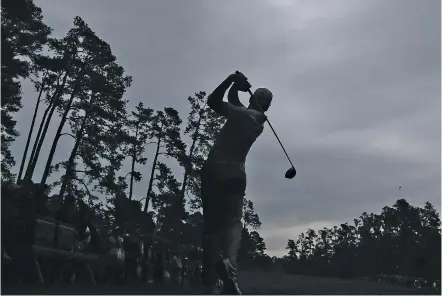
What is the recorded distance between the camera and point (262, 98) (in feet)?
28.8

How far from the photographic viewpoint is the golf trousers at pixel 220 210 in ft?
26.7

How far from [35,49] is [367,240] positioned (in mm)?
40591

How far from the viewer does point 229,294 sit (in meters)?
7.33

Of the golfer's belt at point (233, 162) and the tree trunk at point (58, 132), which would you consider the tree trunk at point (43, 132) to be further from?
the golfer's belt at point (233, 162)

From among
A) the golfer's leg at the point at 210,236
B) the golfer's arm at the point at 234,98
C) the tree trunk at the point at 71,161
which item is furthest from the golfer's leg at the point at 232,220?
the tree trunk at the point at 71,161

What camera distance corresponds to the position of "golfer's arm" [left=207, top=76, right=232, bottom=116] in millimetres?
8323

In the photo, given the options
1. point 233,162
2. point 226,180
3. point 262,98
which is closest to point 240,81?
point 262,98

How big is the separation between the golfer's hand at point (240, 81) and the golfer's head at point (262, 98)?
33cm

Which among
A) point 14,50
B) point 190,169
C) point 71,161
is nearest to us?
point 14,50

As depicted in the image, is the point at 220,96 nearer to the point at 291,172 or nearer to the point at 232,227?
the point at 291,172

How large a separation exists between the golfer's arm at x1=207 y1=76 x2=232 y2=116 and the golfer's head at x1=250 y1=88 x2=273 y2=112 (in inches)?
22.9

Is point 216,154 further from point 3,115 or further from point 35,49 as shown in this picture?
point 35,49

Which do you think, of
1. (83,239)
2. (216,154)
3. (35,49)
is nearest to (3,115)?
(35,49)

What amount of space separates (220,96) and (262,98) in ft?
2.59
